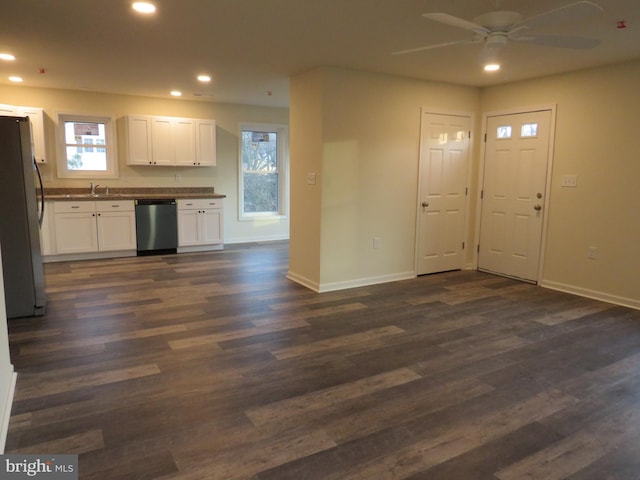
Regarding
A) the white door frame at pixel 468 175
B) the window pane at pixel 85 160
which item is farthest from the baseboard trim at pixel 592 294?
the window pane at pixel 85 160

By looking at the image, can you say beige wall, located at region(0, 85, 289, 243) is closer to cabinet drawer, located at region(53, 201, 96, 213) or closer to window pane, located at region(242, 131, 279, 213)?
window pane, located at region(242, 131, 279, 213)

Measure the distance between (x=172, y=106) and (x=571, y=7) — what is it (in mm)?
6208

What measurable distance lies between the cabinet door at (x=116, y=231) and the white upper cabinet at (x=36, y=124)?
1.15 m

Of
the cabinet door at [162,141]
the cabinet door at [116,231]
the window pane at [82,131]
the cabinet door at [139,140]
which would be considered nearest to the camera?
the cabinet door at [116,231]

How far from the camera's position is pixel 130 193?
276 inches

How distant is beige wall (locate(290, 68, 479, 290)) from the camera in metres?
4.77

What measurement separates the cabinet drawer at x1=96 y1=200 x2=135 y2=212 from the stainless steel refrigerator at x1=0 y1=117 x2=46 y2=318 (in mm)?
2524

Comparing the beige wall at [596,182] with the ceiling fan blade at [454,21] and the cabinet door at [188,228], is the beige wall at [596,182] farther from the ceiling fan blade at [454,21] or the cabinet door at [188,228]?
the cabinet door at [188,228]

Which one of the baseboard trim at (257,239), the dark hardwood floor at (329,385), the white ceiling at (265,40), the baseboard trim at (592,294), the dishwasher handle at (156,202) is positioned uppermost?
the white ceiling at (265,40)

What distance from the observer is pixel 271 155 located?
8.39 m

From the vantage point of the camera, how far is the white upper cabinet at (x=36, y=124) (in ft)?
19.6

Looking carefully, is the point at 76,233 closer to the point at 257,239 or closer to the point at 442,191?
the point at 257,239

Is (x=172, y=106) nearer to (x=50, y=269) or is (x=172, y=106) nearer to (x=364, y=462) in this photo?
(x=50, y=269)

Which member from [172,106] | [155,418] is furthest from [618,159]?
[172,106]
